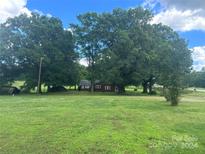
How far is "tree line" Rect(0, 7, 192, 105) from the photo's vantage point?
149 feet

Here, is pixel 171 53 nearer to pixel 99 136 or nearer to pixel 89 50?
pixel 89 50

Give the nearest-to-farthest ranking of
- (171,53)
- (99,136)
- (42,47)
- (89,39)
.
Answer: (99,136)
(42,47)
(89,39)
(171,53)

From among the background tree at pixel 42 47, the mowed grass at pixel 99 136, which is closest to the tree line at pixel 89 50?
the background tree at pixel 42 47

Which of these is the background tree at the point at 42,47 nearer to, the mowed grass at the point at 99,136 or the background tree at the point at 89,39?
the background tree at the point at 89,39

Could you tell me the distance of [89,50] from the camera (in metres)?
52.7

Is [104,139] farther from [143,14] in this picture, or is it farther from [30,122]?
[143,14]

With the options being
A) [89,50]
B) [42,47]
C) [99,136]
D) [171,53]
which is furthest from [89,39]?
[99,136]

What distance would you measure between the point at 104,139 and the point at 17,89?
38.4 m

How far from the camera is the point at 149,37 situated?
166 ft

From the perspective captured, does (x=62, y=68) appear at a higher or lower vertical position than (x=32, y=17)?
lower

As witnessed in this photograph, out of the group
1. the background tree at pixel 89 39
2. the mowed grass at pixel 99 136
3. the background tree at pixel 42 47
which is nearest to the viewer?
the mowed grass at pixel 99 136

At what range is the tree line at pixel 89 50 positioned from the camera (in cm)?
4547

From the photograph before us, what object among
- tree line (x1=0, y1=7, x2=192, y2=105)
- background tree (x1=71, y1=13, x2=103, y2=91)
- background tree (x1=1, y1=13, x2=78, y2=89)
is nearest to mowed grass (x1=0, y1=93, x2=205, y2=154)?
tree line (x1=0, y1=7, x2=192, y2=105)

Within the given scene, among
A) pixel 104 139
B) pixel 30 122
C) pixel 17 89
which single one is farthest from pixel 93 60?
pixel 104 139
